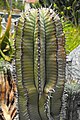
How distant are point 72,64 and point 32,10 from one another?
2.42ft

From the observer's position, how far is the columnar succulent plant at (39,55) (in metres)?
1.82

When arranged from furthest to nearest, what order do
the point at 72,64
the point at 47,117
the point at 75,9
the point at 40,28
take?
the point at 75,9, the point at 72,64, the point at 47,117, the point at 40,28

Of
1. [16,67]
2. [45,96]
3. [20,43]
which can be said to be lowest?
[45,96]

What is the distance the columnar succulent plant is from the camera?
182 cm

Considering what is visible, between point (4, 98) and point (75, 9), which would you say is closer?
point (4, 98)

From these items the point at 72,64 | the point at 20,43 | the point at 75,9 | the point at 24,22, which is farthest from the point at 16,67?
the point at 75,9

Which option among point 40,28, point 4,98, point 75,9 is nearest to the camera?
point 40,28

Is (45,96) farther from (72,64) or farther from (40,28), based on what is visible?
(72,64)

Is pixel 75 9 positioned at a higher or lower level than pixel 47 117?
higher

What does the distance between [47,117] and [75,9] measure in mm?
5906

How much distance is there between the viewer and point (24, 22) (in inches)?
72.2

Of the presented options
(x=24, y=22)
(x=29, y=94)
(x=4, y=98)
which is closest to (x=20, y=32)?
(x=24, y=22)

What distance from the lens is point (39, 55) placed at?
180 cm

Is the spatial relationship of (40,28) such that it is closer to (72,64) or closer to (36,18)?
(36,18)
